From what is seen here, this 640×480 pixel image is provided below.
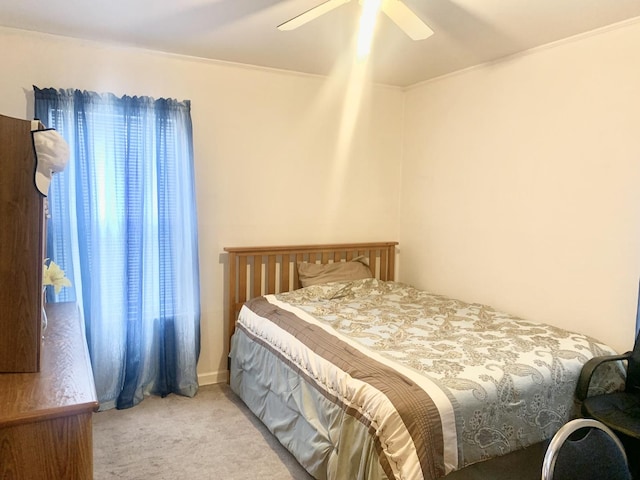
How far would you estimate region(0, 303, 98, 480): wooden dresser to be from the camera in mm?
1195

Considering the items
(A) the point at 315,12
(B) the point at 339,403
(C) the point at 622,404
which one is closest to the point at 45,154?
(A) the point at 315,12

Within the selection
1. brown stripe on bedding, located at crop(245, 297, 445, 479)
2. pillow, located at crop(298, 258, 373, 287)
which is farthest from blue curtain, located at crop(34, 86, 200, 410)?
brown stripe on bedding, located at crop(245, 297, 445, 479)

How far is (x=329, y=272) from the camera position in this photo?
11.9ft

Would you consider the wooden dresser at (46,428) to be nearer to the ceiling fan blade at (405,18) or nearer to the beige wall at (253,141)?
the ceiling fan blade at (405,18)

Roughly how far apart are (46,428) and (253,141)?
2.63 m

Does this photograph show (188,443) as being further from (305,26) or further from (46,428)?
(305,26)

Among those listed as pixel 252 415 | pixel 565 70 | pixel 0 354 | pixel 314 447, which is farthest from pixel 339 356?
pixel 565 70

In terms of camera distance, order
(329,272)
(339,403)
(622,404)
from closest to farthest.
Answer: (339,403), (622,404), (329,272)

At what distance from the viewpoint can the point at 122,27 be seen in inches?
106

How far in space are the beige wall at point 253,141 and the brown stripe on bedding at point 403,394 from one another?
1308 mm

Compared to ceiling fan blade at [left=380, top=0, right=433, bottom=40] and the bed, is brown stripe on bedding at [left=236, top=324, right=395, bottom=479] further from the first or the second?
ceiling fan blade at [left=380, top=0, right=433, bottom=40]

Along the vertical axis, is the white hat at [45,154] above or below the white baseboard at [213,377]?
above

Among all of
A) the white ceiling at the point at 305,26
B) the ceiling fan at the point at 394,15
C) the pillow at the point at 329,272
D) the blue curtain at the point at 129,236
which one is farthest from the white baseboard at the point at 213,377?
the ceiling fan at the point at 394,15

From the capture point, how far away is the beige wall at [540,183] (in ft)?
8.38
